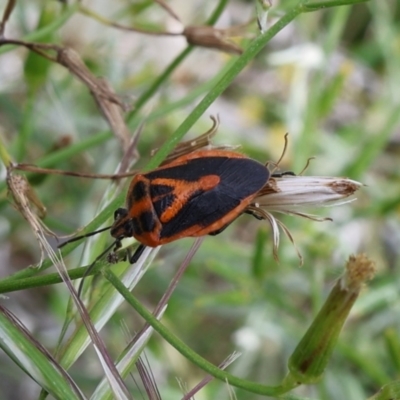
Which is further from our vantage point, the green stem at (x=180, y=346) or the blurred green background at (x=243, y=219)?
the blurred green background at (x=243, y=219)

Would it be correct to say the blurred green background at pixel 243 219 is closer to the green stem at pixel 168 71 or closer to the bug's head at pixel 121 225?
the green stem at pixel 168 71

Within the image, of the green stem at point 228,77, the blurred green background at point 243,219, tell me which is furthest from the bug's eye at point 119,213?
the blurred green background at point 243,219

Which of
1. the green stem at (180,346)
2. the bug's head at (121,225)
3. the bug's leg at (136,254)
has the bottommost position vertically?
the green stem at (180,346)

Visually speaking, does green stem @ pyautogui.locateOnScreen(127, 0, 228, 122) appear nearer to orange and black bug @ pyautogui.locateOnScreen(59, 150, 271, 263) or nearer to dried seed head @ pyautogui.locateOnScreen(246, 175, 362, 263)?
orange and black bug @ pyautogui.locateOnScreen(59, 150, 271, 263)

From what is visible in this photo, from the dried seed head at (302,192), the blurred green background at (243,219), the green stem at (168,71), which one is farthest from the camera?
the blurred green background at (243,219)

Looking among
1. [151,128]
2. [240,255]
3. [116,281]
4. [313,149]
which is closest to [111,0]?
[151,128]

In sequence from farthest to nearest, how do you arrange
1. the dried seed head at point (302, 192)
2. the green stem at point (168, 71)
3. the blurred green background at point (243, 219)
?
the blurred green background at point (243, 219) → the green stem at point (168, 71) → the dried seed head at point (302, 192)

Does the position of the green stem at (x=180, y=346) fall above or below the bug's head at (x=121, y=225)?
below

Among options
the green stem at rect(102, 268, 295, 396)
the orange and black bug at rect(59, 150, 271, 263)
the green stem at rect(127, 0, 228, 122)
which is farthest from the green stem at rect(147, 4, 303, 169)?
the green stem at rect(127, 0, 228, 122)
